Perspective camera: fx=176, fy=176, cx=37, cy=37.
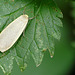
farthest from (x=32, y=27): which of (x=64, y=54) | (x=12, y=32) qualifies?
(x=64, y=54)

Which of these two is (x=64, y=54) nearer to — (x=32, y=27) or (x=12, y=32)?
(x=32, y=27)

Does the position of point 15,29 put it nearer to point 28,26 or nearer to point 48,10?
point 28,26

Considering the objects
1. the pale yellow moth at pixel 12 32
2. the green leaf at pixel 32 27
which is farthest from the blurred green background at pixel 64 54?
the pale yellow moth at pixel 12 32

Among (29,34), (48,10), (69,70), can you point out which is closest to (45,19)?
(48,10)

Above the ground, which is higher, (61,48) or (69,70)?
(61,48)

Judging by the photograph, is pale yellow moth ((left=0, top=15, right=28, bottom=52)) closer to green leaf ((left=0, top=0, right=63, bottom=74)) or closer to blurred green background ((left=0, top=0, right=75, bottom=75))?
green leaf ((left=0, top=0, right=63, bottom=74))
